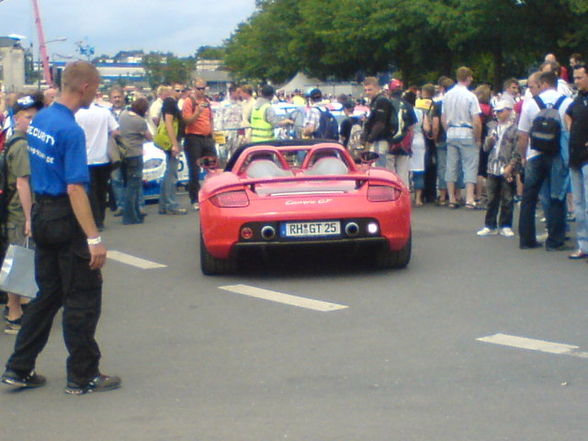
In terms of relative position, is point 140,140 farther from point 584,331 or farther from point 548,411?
point 548,411

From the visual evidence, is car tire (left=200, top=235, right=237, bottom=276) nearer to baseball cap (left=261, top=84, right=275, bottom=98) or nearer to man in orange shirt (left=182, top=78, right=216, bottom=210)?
man in orange shirt (left=182, top=78, right=216, bottom=210)

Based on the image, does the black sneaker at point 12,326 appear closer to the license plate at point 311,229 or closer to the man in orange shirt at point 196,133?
the license plate at point 311,229

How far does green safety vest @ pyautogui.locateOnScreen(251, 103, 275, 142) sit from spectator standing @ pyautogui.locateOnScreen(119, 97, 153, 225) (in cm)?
229

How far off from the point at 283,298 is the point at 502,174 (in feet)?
13.7

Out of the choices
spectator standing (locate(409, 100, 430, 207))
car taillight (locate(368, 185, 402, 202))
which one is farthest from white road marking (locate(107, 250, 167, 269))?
spectator standing (locate(409, 100, 430, 207))

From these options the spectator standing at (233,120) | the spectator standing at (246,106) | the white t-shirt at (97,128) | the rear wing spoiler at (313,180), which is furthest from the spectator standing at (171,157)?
the spectator standing at (233,120)

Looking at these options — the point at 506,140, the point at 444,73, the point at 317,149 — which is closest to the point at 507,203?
the point at 506,140

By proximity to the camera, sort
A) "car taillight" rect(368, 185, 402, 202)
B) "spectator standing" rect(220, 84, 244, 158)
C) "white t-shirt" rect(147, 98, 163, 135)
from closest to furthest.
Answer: "car taillight" rect(368, 185, 402, 202) < "white t-shirt" rect(147, 98, 163, 135) < "spectator standing" rect(220, 84, 244, 158)

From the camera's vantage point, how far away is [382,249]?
10.1 metres

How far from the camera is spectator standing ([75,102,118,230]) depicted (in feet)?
42.5

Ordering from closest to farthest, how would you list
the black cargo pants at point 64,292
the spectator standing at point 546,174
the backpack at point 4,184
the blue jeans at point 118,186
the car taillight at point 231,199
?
the black cargo pants at point 64,292 < the backpack at point 4,184 < the car taillight at point 231,199 < the spectator standing at point 546,174 < the blue jeans at point 118,186

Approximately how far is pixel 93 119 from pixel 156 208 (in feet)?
12.9

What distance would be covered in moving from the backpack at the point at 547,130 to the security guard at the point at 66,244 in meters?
6.02

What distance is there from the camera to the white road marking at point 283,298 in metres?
8.54
